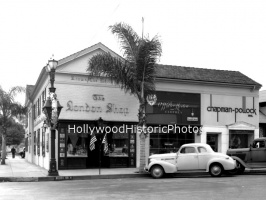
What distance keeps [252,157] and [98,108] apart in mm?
8908

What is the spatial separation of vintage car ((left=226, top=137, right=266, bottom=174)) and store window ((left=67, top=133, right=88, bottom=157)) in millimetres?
8309

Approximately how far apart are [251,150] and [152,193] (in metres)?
8.92

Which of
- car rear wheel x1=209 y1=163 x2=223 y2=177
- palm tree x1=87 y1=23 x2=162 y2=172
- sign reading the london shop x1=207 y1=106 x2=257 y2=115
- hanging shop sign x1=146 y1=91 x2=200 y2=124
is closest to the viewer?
car rear wheel x1=209 y1=163 x2=223 y2=177

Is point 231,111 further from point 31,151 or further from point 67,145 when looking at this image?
point 31,151

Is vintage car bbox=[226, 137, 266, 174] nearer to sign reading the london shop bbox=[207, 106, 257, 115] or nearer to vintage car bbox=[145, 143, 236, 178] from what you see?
vintage car bbox=[145, 143, 236, 178]

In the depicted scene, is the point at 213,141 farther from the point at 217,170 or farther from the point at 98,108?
the point at 98,108

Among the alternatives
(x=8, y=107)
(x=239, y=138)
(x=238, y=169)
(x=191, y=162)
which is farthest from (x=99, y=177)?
(x=8, y=107)

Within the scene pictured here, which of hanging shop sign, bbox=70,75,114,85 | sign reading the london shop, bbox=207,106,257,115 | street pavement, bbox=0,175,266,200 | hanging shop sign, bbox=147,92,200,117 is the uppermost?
hanging shop sign, bbox=70,75,114,85

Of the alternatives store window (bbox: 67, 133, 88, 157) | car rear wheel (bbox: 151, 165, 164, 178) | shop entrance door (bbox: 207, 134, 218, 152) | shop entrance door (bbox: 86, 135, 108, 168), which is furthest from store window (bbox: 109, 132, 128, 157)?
shop entrance door (bbox: 207, 134, 218, 152)

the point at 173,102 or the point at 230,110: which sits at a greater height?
the point at 173,102

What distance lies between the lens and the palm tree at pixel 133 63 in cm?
1991

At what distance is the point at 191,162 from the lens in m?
18.1

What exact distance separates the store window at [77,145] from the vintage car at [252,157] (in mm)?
8309

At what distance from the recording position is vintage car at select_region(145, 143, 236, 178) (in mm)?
17891
